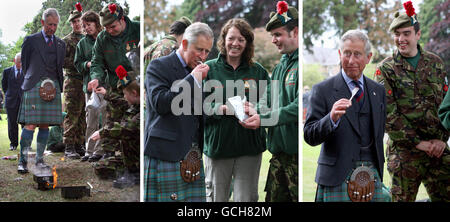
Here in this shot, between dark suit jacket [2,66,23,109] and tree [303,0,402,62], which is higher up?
tree [303,0,402,62]

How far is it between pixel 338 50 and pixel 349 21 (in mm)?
358

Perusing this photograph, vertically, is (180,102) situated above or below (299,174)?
above

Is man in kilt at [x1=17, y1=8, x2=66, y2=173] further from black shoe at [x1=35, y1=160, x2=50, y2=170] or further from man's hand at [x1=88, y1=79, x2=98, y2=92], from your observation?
man's hand at [x1=88, y1=79, x2=98, y2=92]

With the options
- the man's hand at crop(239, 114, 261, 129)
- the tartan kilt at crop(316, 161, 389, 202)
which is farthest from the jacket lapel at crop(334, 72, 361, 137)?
the man's hand at crop(239, 114, 261, 129)

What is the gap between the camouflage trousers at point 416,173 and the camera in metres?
4.69

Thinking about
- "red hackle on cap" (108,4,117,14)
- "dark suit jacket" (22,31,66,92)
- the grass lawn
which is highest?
"red hackle on cap" (108,4,117,14)

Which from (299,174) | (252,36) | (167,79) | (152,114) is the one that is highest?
(252,36)

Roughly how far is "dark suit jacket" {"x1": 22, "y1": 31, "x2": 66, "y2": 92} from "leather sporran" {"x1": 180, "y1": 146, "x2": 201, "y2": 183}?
64.2 inches

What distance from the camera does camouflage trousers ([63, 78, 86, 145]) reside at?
523 cm

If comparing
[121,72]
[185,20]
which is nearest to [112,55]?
[121,72]
